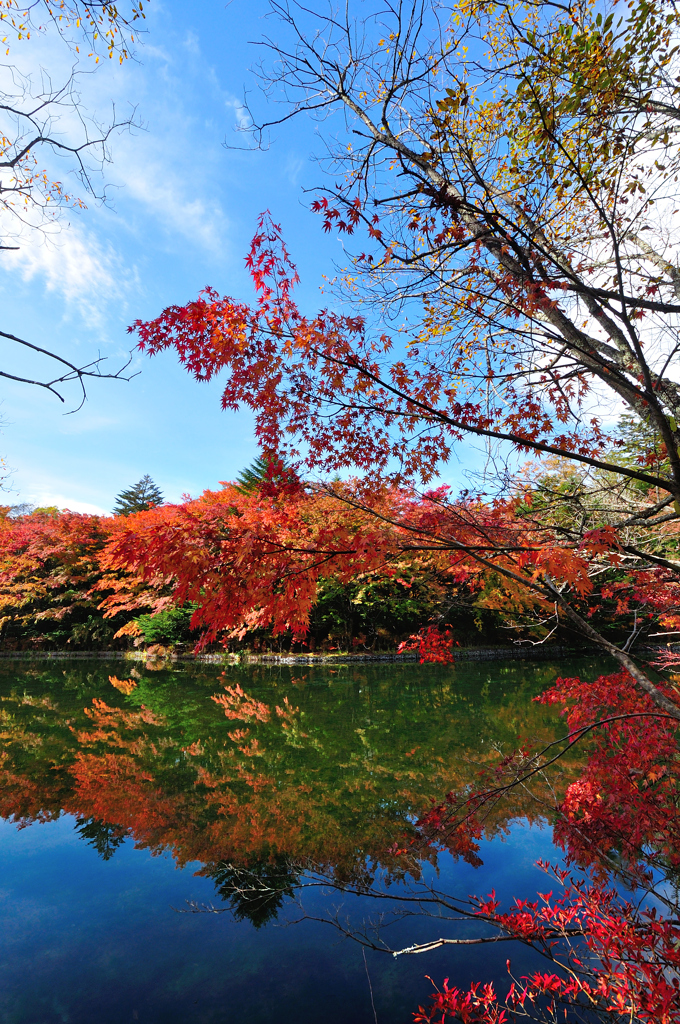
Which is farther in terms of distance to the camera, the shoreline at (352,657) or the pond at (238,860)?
the shoreline at (352,657)

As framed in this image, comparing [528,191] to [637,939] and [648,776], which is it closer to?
[637,939]

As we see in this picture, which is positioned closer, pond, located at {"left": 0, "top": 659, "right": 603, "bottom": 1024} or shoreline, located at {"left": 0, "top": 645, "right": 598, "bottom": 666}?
pond, located at {"left": 0, "top": 659, "right": 603, "bottom": 1024}

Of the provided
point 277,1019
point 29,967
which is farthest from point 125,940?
point 277,1019

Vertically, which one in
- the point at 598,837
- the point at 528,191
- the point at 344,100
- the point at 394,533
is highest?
the point at 344,100

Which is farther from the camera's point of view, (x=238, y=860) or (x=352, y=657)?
(x=352, y=657)

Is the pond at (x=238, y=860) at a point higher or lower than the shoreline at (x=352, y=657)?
lower

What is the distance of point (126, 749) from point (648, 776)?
17.4 ft

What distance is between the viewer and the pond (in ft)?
7.19

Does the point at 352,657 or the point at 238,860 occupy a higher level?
the point at 352,657

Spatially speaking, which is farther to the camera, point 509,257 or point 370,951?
point 509,257

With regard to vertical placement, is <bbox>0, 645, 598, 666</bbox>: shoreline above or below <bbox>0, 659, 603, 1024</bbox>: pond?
above

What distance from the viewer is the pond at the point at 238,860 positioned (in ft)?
7.19

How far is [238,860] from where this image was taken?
3197 millimetres

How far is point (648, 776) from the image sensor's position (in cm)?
298
